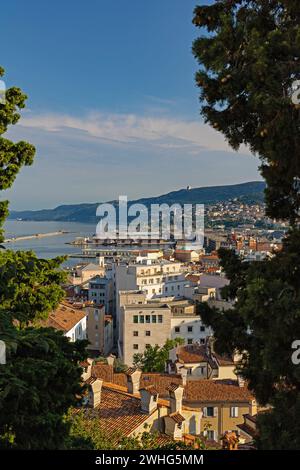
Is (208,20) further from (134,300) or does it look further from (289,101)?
(134,300)

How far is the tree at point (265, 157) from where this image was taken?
4680 millimetres

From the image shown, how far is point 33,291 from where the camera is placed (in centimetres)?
796

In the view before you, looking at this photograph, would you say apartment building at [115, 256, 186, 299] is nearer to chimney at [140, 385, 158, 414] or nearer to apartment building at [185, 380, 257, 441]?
apartment building at [185, 380, 257, 441]

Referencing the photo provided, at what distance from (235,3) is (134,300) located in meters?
39.5

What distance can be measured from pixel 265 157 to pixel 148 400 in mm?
8703

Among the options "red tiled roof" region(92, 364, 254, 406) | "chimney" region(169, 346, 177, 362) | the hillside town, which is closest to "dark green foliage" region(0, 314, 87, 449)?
the hillside town

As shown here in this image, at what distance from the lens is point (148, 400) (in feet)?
40.2

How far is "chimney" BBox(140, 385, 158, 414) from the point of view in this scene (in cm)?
1220

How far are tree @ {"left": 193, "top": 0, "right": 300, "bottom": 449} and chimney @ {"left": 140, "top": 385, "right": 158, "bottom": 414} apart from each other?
6.86 meters

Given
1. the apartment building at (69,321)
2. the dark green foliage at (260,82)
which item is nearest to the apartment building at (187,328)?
the apartment building at (69,321)

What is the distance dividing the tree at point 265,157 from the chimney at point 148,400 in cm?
686

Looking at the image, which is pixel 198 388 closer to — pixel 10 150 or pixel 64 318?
pixel 64 318

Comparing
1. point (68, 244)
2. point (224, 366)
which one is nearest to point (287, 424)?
point (224, 366)

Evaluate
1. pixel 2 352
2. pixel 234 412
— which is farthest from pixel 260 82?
pixel 234 412
